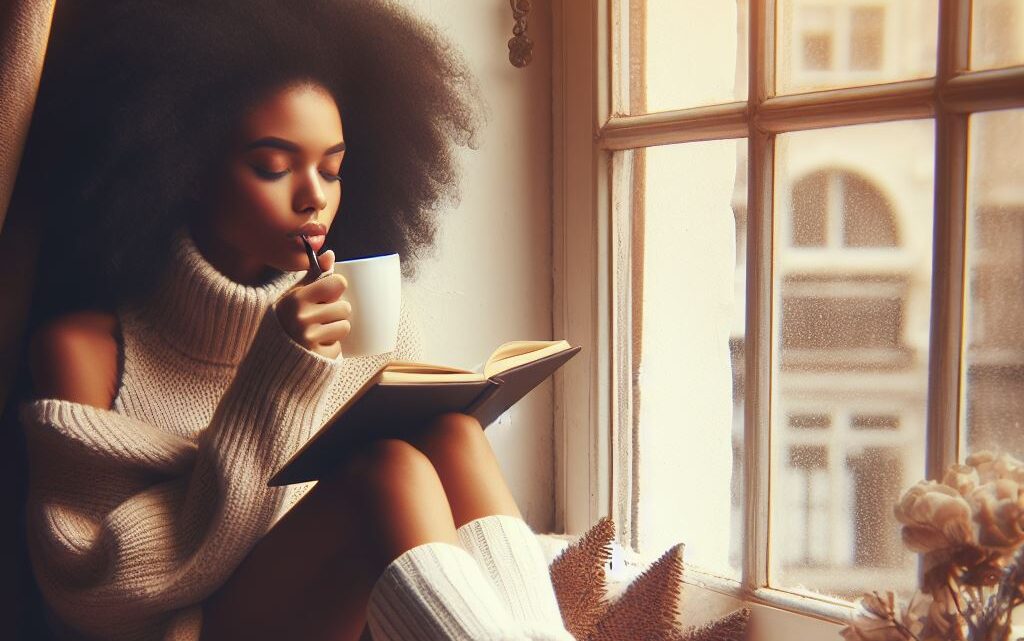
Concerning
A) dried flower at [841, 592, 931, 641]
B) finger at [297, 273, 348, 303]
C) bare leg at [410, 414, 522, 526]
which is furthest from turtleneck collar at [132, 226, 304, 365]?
dried flower at [841, 592, 931, 641]

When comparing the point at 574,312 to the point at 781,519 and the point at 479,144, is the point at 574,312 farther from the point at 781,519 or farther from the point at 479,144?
the point at 781,519

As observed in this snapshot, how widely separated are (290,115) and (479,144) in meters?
0.40

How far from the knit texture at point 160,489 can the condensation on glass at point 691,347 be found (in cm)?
48

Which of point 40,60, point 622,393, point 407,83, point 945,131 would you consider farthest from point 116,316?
point 945,131

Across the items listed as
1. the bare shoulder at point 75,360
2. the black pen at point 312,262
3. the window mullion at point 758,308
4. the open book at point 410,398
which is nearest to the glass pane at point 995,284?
the window mullion at point 758,308

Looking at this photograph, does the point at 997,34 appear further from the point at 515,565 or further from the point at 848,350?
the point at 515,565

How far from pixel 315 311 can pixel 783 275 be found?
19.9 inches

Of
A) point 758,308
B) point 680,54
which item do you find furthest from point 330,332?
point 680,54

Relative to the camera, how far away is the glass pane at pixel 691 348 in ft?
3.96

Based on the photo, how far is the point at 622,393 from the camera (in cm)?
139

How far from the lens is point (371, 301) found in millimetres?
1000

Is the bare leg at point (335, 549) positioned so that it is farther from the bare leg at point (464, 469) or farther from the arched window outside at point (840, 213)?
the arched window outside at point (840, 213)

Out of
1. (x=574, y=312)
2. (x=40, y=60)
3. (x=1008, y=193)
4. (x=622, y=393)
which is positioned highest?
(x=40, y=60)

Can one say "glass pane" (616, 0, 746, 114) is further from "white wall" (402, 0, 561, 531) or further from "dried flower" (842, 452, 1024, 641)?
"dried flower" (842, 452, 1024, 641)
